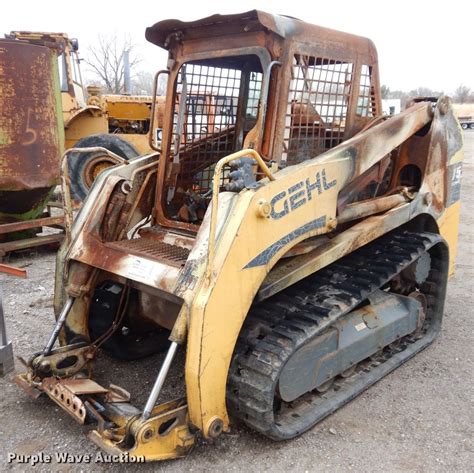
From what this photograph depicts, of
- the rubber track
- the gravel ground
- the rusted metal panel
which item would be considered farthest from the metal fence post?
the rusted metal panel

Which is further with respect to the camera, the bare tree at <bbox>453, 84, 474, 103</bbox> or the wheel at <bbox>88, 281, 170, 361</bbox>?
the bare tree at <bbox>453, 84, 474, 103</bbox>

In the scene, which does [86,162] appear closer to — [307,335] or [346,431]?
[307,335]

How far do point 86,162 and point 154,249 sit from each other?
6.26 m

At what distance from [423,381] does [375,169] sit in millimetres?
1501

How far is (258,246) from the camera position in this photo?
2.72 meters

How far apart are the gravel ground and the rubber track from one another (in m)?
0.10

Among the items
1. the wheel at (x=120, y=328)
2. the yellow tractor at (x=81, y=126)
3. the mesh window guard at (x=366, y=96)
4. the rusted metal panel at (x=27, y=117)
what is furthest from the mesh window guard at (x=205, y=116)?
the yellow tractor at (x=81, y=126)

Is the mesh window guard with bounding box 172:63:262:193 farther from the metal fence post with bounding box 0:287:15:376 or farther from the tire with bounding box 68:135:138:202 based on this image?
the tire with bounding box 68:135:138:202

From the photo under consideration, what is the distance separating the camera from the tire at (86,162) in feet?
29.8

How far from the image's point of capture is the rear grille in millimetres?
3117

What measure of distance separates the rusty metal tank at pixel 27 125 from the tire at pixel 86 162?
2.43 meters

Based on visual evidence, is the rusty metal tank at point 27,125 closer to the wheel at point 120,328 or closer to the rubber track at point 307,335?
the wheel at point 120,328

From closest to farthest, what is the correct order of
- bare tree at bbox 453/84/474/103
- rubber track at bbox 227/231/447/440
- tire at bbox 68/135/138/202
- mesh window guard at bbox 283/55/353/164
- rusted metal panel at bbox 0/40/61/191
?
1. rubber track at bbox 227/231/447/440
2. mesh window guard at bbox 283/55/353/164
3. rusted metal panel at bbox 0/40/61/191
4. tire at bbox 68/135/138/202
5. bare tree at bbox 453/84/474/103

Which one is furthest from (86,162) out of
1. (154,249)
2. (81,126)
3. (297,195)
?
(297,195)
